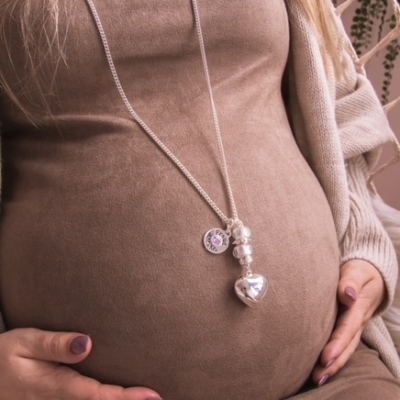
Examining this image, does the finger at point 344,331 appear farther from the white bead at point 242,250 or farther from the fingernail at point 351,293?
the white bead at point 242,250

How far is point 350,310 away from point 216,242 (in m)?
0.21

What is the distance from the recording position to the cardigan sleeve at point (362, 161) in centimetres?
67

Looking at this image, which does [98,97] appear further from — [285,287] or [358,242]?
[358,242]

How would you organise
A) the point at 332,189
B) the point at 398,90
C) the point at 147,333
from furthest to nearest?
the point at 398,90, the point at 332,189, the point at 147,333

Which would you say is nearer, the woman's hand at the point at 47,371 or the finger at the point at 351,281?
the woman's hand at the point at 47,371

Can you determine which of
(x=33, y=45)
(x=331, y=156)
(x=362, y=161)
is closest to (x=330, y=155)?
(x=331, y=156)

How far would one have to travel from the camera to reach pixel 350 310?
61 cm

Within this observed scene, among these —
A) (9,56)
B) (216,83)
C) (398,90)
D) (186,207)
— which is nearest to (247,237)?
(186,207)

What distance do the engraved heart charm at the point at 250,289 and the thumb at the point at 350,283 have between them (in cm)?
15

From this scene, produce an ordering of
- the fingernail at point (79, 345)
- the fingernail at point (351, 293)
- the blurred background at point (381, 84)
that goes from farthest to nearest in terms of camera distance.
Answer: the blurred background at point (381, 84), the fingernail at point (351, 293), the fingernail at point (79, 345)

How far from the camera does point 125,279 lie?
49cm

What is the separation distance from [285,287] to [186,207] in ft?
0.42

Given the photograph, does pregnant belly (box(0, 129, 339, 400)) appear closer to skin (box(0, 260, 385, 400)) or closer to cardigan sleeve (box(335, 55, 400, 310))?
skin (box(0, 260, 385, 400))

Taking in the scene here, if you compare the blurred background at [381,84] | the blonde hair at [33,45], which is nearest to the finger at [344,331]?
the blonde hair at [33,45]
